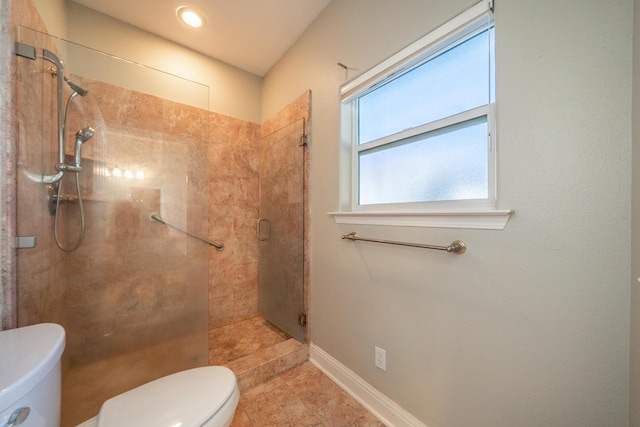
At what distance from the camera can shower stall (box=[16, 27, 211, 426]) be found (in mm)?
1107

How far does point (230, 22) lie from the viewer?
178cm

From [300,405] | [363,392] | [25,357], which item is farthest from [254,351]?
[25,357]

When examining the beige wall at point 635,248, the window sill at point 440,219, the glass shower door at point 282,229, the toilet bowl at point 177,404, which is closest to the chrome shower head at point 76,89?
the glass shower door at point 282,229

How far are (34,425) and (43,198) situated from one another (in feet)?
3.56

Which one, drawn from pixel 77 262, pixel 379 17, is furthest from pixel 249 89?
pixel 77 262

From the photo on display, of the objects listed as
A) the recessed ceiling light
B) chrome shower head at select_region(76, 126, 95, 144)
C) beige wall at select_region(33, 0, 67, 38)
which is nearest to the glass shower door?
the recessed ceiling light

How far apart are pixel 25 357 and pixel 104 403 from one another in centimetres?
31

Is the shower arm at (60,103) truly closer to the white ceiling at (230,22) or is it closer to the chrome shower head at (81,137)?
the chrome shower head at (81,137)

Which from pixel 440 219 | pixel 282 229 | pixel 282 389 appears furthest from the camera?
pixel 282 229

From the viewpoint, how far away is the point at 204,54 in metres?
2.15

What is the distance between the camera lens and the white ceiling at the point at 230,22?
1.63 metres

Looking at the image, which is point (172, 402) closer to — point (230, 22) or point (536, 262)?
point (536, 262)

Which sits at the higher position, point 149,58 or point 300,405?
point 149,58

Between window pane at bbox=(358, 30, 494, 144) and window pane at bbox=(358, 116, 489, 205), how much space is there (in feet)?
0.31
